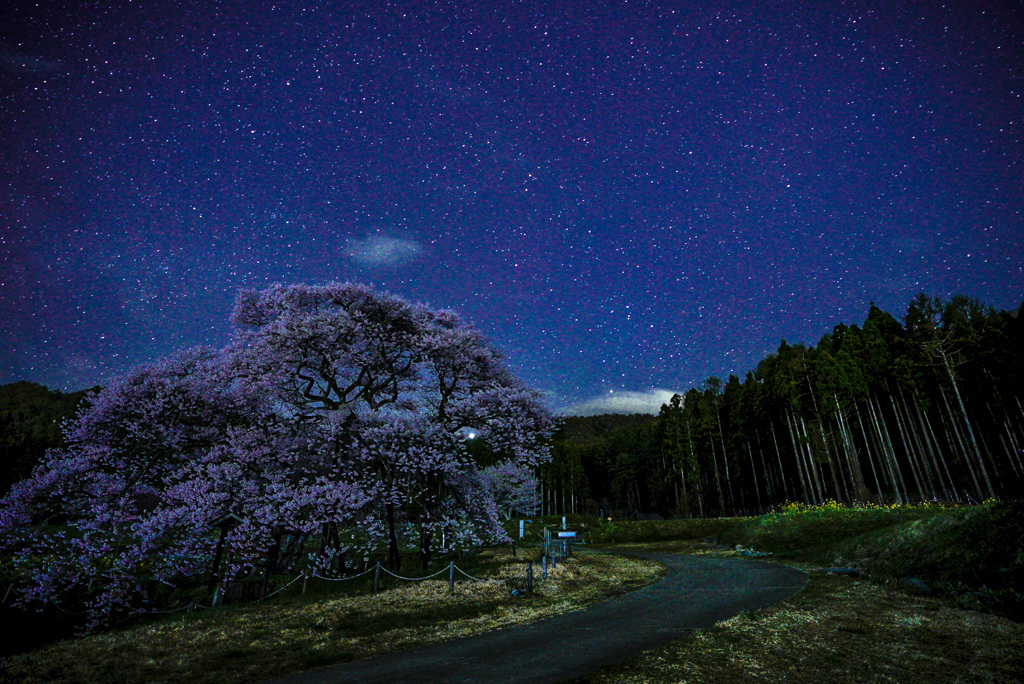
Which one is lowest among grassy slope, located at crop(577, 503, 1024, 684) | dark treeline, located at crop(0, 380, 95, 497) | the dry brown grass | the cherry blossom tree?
the dry brown grass

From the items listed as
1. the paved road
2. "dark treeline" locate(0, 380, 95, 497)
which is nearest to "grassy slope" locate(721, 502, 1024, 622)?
the paved road

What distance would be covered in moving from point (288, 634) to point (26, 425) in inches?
3439

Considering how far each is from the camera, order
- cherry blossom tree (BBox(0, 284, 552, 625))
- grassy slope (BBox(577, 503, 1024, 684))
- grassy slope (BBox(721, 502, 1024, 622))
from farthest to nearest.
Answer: cherry blossom tree (BBox(0, 284, 552, 625)) < grassy slope (BBox(721, 502, 1024, 622)) < grassy slope (BBox(577, 503, 1024, 684))

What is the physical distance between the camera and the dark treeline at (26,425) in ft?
178

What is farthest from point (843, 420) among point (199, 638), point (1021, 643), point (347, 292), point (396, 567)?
point (199, 638)

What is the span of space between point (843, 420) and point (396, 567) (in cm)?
4264

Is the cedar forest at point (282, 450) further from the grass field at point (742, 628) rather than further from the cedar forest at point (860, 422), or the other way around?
the cedar forest at point (860, 422)

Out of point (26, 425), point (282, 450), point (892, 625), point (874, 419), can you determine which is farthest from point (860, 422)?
point (26, 425)

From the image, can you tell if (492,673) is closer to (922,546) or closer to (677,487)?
(922,546)

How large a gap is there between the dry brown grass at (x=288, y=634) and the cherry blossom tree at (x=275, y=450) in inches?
121

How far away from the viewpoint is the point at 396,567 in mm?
19328

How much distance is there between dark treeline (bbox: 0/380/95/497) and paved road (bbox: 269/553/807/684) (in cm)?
5040

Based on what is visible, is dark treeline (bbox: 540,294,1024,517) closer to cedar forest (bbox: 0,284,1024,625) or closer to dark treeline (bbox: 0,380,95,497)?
cedar forest (bbox: 0,284,1024,625)

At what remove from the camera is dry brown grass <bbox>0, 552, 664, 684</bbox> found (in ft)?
29.5
